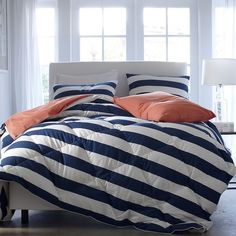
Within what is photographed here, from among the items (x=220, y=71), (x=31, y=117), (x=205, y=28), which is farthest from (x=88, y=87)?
(x=205, y=28)

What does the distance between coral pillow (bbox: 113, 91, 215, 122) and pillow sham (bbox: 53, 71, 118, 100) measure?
1.77 ft

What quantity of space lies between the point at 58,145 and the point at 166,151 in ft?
1.95

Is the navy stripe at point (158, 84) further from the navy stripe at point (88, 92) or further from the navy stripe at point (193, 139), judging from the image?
the navy stripe at point (193, 139)

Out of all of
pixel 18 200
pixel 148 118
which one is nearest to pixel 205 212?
pixel 148 118

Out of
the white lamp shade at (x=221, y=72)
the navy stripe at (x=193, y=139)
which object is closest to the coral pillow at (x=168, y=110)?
the navy stripe at (x=193, y=139)

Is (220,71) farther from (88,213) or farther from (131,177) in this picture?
(88,213)

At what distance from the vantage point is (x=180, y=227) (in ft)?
7.93

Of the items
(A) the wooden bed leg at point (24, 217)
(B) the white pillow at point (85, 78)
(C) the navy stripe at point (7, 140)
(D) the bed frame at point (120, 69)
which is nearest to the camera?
(A) the wooden bed leg at point (24, 217)

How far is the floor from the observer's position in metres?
2.46

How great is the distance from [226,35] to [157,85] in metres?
1.35

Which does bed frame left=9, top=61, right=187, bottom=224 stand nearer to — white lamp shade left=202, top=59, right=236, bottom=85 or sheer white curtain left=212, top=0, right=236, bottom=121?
white lamp shade left=202, top=59, right=236, bottom=85

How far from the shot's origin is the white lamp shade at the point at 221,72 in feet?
13.1

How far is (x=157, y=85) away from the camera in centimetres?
407

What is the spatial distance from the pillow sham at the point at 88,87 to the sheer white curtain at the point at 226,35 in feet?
4.73
